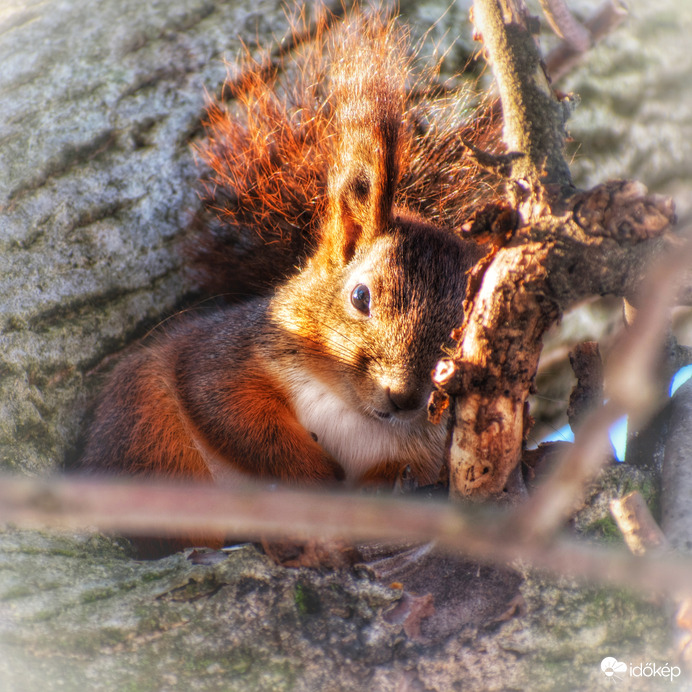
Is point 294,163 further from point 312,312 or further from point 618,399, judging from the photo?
point 618,399

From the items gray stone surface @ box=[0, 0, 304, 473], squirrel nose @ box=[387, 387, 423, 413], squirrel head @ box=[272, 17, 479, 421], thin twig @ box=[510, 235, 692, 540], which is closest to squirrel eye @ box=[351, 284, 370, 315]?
squirrel head @ box=[272, 17, 479, 421]

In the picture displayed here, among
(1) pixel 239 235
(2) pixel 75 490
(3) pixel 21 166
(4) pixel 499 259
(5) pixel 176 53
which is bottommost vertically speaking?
(2) pixel 75 490

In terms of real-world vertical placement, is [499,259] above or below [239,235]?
below

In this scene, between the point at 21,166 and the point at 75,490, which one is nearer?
the point at 75,490

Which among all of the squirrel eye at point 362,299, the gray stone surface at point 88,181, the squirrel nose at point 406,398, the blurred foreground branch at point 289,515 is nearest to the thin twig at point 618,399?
the blurred foreground branch at point 289,515

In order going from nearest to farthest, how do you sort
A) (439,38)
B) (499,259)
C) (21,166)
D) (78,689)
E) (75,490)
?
(75,490), (499,259), (78,689), (21,166), (439,38)

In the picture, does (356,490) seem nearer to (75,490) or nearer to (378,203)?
(378,203)

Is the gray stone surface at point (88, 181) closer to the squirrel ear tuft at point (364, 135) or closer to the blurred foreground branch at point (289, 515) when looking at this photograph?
the squirrel ear tuft at point (364, 135)

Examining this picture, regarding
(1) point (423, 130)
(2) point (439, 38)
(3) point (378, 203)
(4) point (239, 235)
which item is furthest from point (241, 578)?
(2) point (439, 38)
